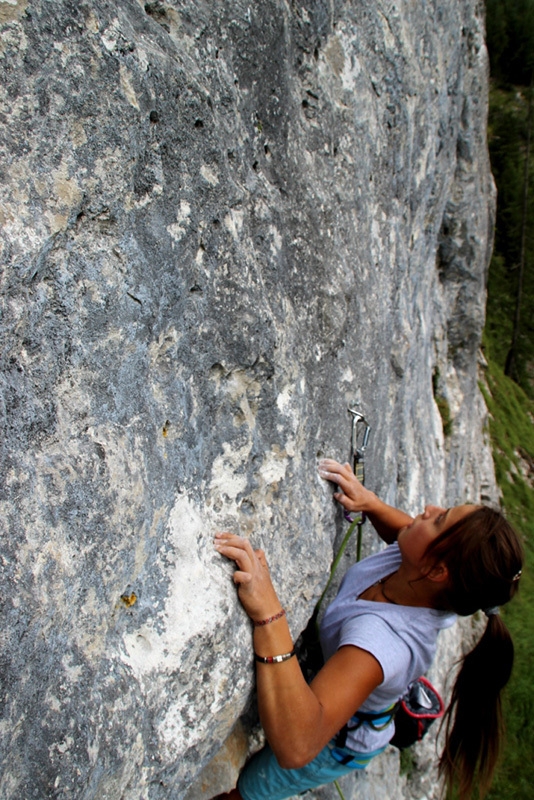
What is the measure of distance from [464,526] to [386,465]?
5.72ft

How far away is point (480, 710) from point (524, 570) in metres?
8.55

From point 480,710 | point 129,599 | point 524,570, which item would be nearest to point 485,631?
point 480,710

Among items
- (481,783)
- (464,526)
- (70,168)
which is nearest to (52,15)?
(70,168)

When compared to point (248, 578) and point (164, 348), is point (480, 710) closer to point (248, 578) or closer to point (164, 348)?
point (248, 578)

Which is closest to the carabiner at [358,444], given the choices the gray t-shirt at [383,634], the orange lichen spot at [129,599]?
the gray t-shirt at [383,634]

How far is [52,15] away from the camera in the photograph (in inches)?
67.4

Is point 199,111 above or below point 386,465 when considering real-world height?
above

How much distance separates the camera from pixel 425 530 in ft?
9.29

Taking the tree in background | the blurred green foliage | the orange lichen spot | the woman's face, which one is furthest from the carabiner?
the tree in background

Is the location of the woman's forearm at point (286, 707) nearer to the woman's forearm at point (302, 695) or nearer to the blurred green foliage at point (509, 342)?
the woman's forearm at point (302, 695)

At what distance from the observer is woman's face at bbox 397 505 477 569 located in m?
2.75

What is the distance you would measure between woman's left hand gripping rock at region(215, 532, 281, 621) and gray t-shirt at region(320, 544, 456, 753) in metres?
0.40

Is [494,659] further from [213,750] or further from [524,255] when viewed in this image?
[524,255]

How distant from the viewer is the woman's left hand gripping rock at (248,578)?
2.41m
